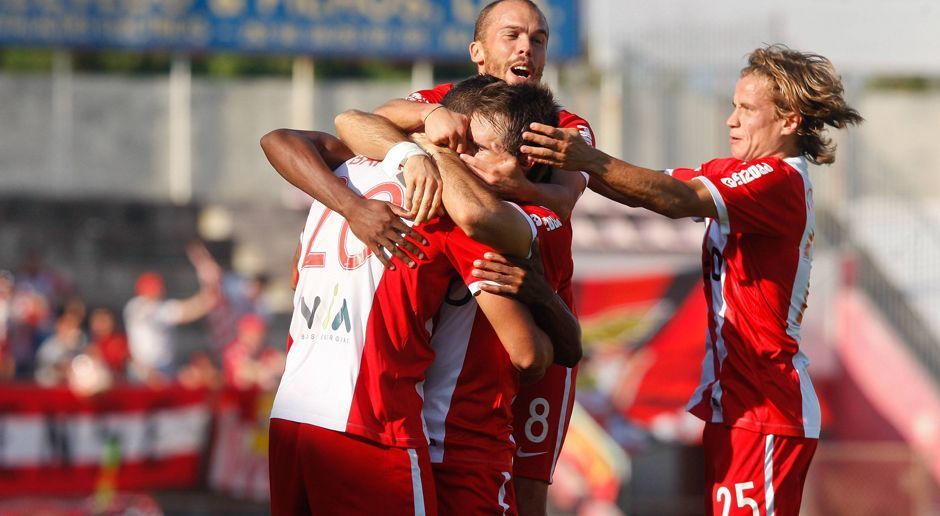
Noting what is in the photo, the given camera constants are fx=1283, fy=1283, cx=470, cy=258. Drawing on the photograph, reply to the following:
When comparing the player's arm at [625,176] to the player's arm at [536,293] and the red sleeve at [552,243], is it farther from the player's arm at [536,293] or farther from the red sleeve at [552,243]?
the player's arm at [536,293]

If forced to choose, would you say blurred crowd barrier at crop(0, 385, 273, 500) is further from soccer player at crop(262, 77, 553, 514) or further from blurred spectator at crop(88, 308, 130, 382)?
soccer player at crop(262, 77, 553, 514)

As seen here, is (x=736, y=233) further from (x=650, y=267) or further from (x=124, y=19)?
(x=124, y=19)

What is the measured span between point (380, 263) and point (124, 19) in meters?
19.2

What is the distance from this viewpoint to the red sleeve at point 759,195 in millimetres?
4969

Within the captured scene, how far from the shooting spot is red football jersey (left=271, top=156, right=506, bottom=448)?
4.13 metres

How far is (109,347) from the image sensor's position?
14633mm

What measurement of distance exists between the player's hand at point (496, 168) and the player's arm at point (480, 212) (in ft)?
0.18

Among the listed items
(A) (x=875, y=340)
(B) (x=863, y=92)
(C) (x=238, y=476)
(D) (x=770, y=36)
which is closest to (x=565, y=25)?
(D) (x=770, y=36)

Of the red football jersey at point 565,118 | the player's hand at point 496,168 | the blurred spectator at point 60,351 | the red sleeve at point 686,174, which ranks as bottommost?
the blurred spectator at point 60,351

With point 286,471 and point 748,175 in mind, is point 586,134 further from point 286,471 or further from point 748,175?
point 286,471

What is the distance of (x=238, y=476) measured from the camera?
1323 centimetres

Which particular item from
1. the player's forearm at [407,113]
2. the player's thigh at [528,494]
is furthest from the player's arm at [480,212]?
the player's thigh at [528,494]

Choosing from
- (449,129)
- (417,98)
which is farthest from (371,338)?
(417,98)

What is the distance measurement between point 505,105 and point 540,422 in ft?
4.96
